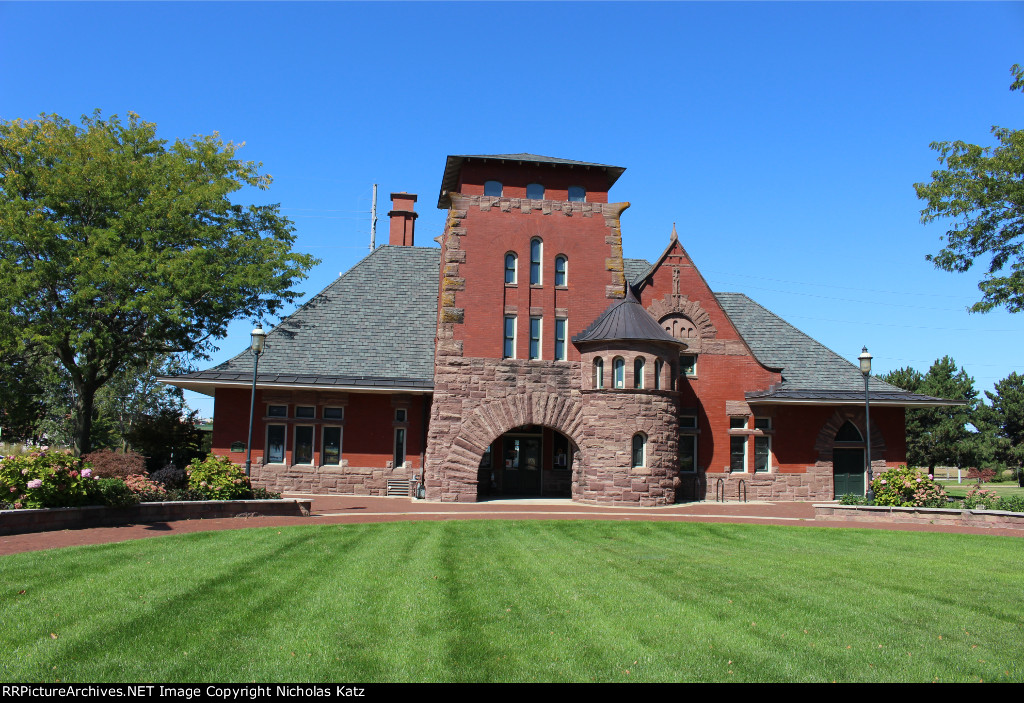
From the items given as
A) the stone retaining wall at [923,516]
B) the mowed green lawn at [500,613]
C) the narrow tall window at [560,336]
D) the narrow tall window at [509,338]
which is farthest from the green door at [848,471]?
the mowed green lawn at [500,613]

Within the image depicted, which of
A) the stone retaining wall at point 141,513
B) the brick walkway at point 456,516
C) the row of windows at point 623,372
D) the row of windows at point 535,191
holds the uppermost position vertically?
the row of windows at point 535,191

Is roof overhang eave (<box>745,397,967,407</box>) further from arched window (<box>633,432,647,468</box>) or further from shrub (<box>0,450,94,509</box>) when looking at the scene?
shrub (<box>0,450,94,509</box>)

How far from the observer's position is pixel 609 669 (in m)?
6.67

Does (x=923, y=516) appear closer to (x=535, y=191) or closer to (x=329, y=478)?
(x=535, y=191)

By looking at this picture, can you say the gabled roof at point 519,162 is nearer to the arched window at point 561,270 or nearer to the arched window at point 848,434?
the arched window at point 561,270

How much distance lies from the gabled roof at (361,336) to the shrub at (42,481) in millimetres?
9602

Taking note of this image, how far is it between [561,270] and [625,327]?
11.3 ft

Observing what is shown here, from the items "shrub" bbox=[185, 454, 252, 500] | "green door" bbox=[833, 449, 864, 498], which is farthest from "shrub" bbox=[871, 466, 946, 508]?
"shrub" bbox=[185, 454, 252, 500]

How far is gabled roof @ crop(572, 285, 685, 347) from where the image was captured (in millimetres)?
24328

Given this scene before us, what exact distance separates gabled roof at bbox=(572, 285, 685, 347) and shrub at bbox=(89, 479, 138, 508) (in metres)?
Result: 14.4

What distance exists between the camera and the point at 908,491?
20922mm

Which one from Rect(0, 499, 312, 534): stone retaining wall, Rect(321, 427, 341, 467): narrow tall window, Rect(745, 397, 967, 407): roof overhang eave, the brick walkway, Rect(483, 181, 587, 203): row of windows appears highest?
Rect(483, 181, 587, 203): row of windows

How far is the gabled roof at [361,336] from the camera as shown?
→ 26.1 meters

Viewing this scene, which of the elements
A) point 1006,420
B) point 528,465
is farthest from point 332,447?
point 1006,420
